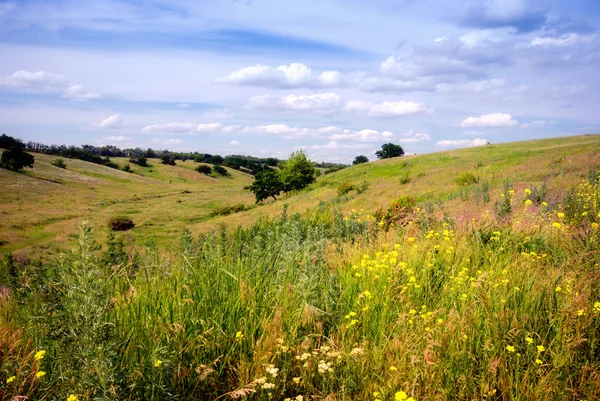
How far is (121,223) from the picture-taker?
63562mm

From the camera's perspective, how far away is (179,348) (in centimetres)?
289

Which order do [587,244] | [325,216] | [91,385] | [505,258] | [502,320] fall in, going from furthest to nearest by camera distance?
[325,216]
[505,258]
[587,244]
[502,320]
[91,385]

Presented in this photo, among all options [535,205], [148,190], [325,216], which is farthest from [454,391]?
[148,190]

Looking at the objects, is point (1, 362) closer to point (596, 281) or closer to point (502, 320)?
point (502, 320)

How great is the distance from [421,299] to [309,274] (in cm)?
137

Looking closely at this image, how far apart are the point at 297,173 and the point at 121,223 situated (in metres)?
36.8

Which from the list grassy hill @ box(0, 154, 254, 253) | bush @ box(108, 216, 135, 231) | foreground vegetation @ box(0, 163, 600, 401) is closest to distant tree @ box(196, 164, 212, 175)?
grassy hill @ box(0, 154, 254, 253)

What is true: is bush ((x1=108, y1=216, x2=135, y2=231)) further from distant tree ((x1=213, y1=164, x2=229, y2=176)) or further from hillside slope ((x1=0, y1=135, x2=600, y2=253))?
distant tree ((x1=213, y1=164, x2=229, y2=176))

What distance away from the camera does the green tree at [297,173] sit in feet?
260

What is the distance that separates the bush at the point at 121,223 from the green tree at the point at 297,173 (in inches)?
1246

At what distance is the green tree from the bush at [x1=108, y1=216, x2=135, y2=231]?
104ft

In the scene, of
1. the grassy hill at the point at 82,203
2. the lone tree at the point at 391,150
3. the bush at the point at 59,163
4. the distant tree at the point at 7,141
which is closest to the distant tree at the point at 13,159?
the grassy hill at the point at 82,203

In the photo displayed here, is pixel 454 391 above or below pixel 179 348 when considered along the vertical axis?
below

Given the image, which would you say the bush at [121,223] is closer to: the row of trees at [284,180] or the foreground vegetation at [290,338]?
the row of trees at [284,180]
